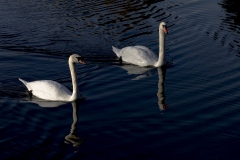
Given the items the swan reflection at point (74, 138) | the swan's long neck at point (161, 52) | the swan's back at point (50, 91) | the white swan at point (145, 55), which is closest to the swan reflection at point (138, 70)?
the white swan at point (145, 55)

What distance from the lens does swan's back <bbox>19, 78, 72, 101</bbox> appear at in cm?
1711


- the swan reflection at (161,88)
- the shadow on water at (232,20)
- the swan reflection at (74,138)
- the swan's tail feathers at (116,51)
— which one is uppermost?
the swan's tail feathers at (116,51)

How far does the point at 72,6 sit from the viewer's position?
28.4 meters

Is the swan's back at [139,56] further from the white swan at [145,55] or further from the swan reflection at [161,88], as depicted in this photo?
the swan reflection at [161,88]

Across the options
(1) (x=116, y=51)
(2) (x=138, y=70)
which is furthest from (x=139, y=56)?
(1) (x=116, y=51)

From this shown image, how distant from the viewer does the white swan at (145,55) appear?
2069 cm

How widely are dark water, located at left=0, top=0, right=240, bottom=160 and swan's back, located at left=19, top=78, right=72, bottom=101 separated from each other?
290 mm

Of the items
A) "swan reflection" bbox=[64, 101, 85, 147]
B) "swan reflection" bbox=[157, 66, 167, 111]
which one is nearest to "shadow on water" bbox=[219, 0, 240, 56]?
"swan reflection" bbox=[157, 66, 167, 111]

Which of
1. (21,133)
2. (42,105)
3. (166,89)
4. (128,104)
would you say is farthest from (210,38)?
(21,133)

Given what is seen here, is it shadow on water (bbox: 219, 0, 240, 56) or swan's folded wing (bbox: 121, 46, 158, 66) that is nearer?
swan's folded wing (bbox: 121, 46, 158, 66)

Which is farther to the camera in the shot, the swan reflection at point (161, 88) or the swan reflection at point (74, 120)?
the swan reflection at point (161, 88)

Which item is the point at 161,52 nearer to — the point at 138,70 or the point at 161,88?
the point at 138,70

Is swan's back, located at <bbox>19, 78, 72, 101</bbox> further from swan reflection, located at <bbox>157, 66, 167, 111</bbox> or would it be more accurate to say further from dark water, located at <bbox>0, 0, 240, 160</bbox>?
swan reflection, located at <bbox>157, 66, 167, 111</bbox>

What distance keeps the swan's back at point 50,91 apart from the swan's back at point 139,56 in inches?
167
